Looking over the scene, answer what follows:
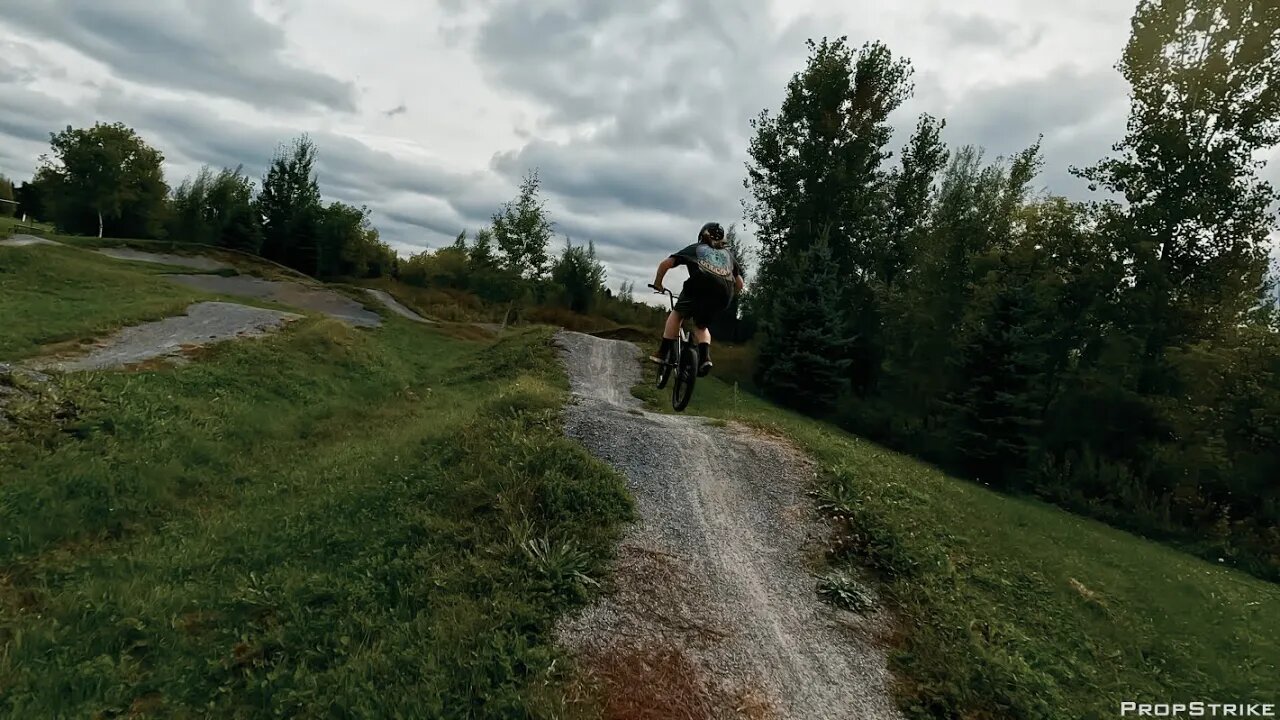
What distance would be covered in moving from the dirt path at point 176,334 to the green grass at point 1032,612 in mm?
18685

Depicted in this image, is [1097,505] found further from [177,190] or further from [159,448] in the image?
[177,190]

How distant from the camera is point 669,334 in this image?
11.1m

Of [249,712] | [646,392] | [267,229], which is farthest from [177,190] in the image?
[249,712]

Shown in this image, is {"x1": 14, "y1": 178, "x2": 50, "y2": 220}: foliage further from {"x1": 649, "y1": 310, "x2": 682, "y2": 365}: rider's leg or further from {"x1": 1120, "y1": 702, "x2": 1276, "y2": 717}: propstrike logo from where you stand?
{"x1": 1120, "y1": 702, "x2": 1276, "y2": 717}: propstrike logo

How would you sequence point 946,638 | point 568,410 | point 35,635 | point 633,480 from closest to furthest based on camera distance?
point 35,635, point 946,638, point 633,480, point 568,410

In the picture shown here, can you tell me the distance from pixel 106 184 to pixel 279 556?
7358 cm

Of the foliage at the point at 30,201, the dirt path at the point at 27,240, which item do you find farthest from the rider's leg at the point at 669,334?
the foliage at the point at 30,201

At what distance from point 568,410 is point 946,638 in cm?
792

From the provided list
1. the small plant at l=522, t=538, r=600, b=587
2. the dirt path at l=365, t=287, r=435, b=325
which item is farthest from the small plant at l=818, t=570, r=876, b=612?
the dirt path at l=365, t=287, r=435, b=325

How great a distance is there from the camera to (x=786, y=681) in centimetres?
595

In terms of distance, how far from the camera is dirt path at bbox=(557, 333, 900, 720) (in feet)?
18.6

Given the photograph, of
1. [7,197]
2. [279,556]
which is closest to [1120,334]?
[279,556]

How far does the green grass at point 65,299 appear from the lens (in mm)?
18344

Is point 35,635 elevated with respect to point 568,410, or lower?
lower
